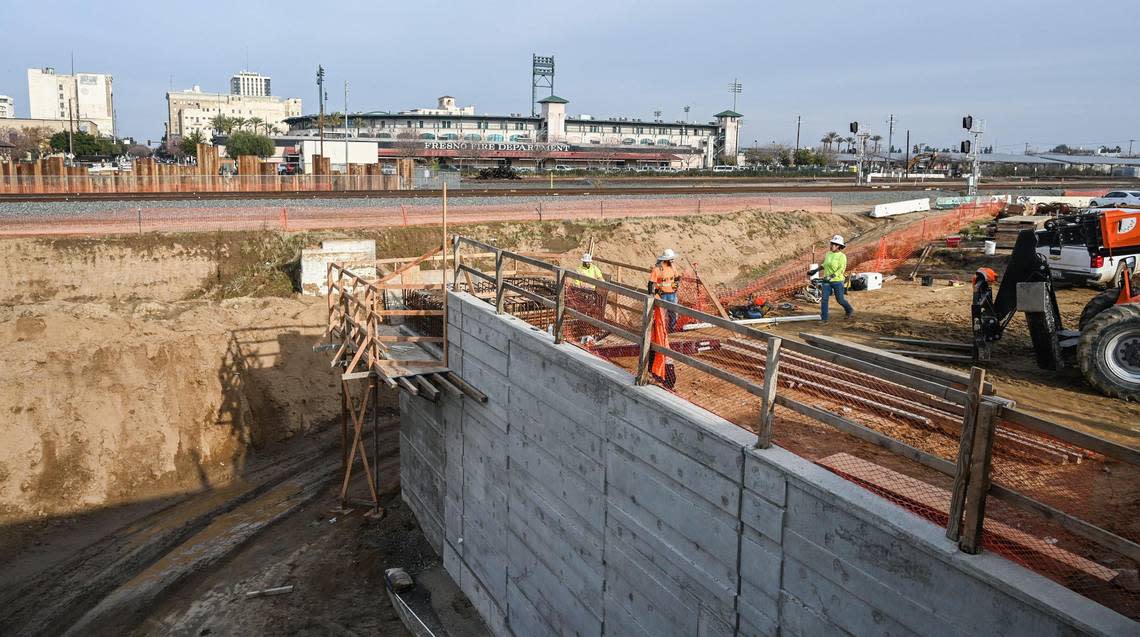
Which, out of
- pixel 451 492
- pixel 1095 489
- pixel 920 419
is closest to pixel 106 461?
pixel 451 492

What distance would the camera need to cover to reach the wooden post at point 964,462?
15.3ft

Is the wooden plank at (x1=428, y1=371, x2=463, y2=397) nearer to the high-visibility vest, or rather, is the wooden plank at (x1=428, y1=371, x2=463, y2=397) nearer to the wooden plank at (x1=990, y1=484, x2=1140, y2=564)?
the high-visibility vest

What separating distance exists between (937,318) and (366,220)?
64.6 ft

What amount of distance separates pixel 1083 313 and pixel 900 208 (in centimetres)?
2801

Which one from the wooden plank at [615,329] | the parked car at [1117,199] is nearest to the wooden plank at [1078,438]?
the wooden plank at [615,329]

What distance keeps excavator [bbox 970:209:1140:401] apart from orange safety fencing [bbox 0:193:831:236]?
66.4 feet

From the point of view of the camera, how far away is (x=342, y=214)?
28.0m

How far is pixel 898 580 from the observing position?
4.98m

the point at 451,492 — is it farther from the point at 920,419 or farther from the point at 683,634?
the point at 920,419

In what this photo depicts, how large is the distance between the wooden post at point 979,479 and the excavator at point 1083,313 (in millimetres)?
6784

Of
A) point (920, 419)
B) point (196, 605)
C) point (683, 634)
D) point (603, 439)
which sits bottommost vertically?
point (196, 605)

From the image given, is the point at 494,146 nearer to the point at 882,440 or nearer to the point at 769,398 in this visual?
the point at 769,398

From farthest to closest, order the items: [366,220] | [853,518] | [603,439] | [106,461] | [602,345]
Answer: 1. [366,220]
2. [106,461]
3. [602,345]
4. [603,439]
5. [853,518]

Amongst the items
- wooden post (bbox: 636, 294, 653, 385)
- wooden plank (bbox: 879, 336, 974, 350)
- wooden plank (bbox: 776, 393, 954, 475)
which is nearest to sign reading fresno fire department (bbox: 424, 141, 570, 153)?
wooden plank (bbox: 879, 336, 974, 350)
